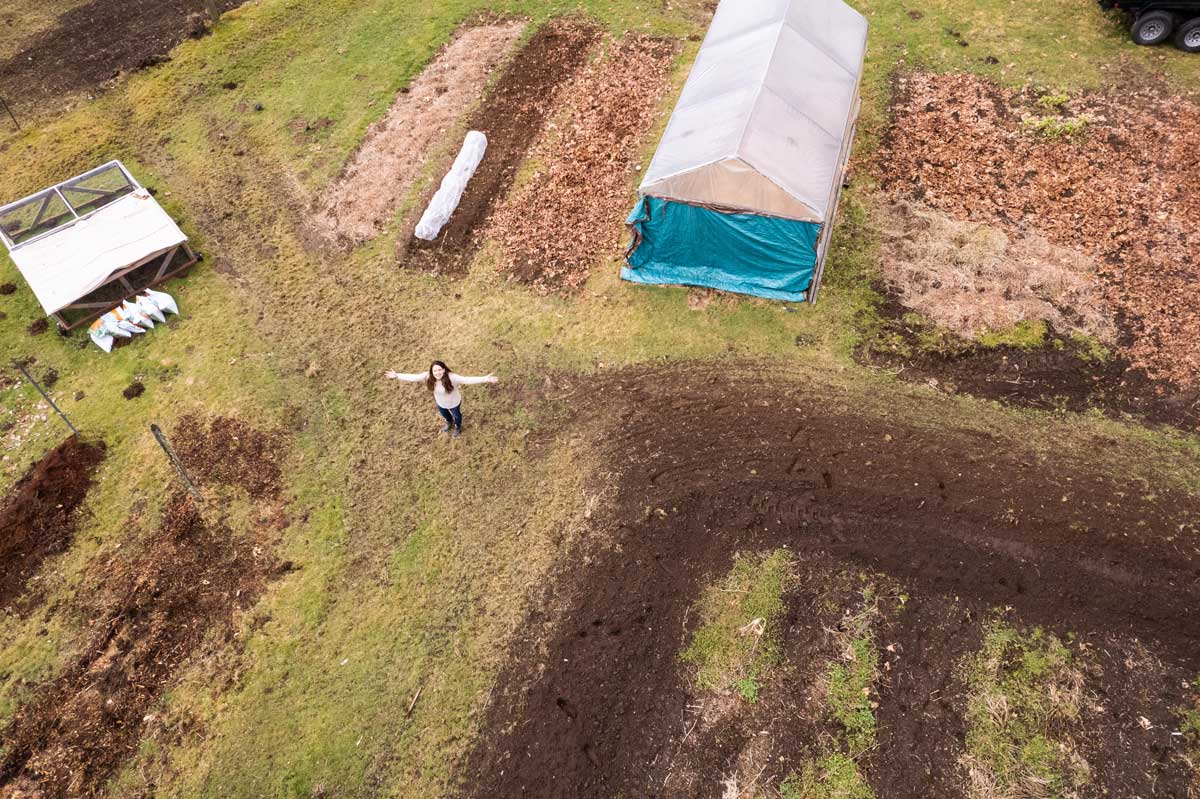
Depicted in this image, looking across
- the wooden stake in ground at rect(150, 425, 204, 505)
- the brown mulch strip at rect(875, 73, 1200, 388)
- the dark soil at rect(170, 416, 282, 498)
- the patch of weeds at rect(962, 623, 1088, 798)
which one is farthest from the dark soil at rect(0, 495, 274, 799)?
the brown mulch strip at rect(875, 73, 1200, 388)

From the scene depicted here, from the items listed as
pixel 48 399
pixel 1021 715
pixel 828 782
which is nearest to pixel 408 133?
pixel 48 399

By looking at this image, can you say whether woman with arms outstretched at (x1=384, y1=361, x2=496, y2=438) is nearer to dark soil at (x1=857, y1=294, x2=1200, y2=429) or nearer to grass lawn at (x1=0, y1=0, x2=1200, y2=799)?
grass lawn at (x1=0, y1=0, x2=1200, y2=799)

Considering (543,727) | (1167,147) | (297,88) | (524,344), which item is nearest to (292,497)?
(524,344)

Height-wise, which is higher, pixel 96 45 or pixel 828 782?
pixel 96 45

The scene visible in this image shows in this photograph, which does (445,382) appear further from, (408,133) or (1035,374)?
(1035,374)

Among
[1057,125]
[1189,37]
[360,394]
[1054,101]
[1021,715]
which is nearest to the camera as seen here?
[1021,715]

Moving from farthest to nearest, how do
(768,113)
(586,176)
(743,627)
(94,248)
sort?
(586,176) < (94,248) < (768,113) < (743,627)

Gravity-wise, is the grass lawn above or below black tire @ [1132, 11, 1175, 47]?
below
